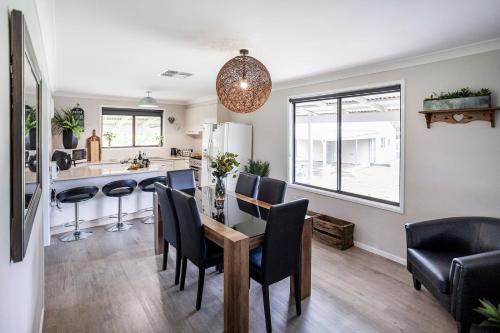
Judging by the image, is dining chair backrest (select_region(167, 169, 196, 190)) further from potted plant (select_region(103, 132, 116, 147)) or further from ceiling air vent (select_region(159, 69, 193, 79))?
potted plant (select_region(103, 132, 116, 147))

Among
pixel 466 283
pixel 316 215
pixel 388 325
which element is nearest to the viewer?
pixel 466 283

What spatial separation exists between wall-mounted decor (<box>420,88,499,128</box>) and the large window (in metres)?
0.49

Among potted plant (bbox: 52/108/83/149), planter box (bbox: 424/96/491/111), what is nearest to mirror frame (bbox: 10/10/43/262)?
planter box (bbox: 424/96/491/111)

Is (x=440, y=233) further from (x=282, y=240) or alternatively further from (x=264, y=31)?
(x=264, y=31)

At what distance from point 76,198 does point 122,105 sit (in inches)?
147

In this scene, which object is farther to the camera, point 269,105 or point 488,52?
point 269,105

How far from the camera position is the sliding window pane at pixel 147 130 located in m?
7.57

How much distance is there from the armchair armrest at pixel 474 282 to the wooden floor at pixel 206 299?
0.38 meters

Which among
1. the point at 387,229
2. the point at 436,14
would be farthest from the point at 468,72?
the point at 387,229

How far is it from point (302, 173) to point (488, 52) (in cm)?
295

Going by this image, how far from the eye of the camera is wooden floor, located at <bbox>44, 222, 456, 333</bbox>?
2379 mm

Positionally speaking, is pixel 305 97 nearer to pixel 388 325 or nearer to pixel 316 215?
pixel 316 215

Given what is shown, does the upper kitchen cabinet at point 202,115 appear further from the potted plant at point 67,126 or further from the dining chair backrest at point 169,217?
the dining chair backrest at point 169,217

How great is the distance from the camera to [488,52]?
2812mm
